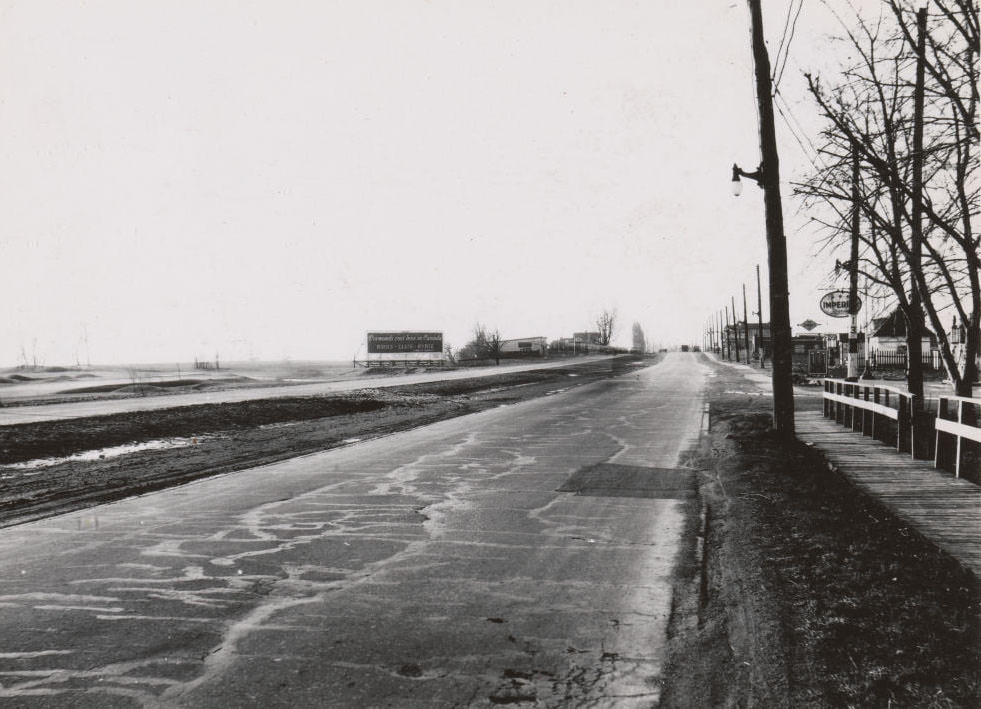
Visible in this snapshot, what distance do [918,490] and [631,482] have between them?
3171mm

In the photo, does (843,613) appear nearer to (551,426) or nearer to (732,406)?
(551,426)

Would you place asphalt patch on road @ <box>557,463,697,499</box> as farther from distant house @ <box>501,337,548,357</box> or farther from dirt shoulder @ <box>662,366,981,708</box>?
distant house @ <box>501,337,548,357</box>

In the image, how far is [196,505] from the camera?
27.0 feet

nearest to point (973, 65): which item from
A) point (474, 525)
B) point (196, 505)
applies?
point (474, 525)

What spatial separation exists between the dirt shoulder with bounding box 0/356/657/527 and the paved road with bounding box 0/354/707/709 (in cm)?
117

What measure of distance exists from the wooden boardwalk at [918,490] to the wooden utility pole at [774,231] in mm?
803

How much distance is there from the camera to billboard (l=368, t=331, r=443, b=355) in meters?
105

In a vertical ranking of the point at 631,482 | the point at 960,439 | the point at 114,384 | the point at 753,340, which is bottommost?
the point at 631,482

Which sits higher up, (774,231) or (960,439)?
(774,231)

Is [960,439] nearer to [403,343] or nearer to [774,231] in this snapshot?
[774,231]

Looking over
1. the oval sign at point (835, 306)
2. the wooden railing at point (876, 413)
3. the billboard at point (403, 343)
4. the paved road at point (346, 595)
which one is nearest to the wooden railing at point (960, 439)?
the wooden railing at point (876, 413)

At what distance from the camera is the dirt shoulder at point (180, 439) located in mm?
9570

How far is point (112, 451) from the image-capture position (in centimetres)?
1391

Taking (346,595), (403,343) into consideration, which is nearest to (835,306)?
(346,595)
